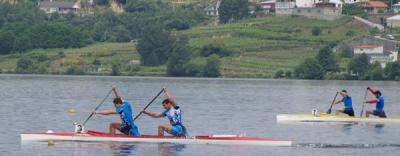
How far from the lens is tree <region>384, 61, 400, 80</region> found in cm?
16212

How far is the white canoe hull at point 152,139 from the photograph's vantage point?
51.1 metres

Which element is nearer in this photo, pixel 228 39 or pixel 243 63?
pixel 243 63

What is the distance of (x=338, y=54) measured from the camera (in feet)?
580

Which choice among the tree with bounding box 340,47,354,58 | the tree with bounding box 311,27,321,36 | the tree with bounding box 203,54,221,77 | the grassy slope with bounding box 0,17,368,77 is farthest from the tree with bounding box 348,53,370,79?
the tree with bounding box 311,27,321,36

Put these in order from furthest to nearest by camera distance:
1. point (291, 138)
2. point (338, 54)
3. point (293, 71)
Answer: point (338, 54) < point (293, 71) < point (291, 138)

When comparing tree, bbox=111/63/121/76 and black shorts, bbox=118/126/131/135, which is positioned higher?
black shorts, bbox=118/126/131/135

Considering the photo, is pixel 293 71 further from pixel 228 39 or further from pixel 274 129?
pixel 274 129

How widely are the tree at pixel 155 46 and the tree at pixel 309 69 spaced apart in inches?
948

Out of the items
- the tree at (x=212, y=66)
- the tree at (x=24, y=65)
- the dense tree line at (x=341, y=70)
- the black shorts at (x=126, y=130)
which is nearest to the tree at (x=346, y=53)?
the dense tree line at (x=341, y=70)

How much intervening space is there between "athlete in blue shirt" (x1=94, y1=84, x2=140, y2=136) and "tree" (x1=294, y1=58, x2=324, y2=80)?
111m

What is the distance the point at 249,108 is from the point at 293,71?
76776mm

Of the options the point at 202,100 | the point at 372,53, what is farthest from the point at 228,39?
the point at 202,100

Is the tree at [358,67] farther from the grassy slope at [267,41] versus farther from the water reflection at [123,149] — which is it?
the water reflection at [123,149]

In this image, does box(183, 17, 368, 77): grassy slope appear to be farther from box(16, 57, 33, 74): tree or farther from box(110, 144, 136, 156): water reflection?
box(110, 144, 136, 156): water reflection
